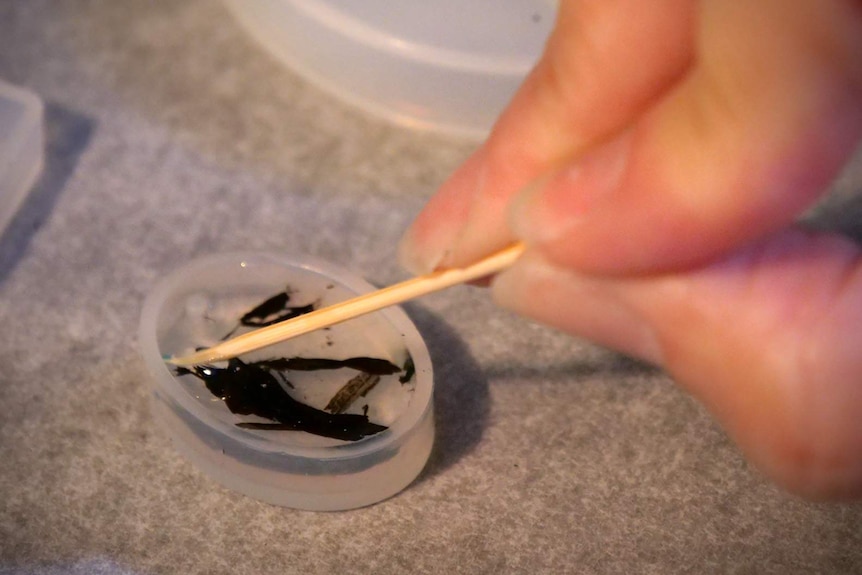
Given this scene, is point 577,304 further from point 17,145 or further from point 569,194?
point 17,145

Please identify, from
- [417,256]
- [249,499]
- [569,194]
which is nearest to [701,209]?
[569,194]

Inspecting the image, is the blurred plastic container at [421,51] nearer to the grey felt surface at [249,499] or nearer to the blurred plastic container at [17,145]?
the grey felt surface at [249,499]

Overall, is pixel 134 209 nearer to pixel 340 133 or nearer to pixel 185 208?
pixel 185 208

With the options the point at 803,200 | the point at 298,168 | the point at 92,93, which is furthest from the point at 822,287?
the point at 92,93

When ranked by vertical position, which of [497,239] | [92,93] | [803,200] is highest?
[803,200]

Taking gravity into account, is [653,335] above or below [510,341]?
above

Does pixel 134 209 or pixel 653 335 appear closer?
pixel 653 335

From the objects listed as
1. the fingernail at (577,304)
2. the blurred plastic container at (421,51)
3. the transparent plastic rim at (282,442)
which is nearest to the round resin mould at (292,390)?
the transparent plastic rim at (282,442)
